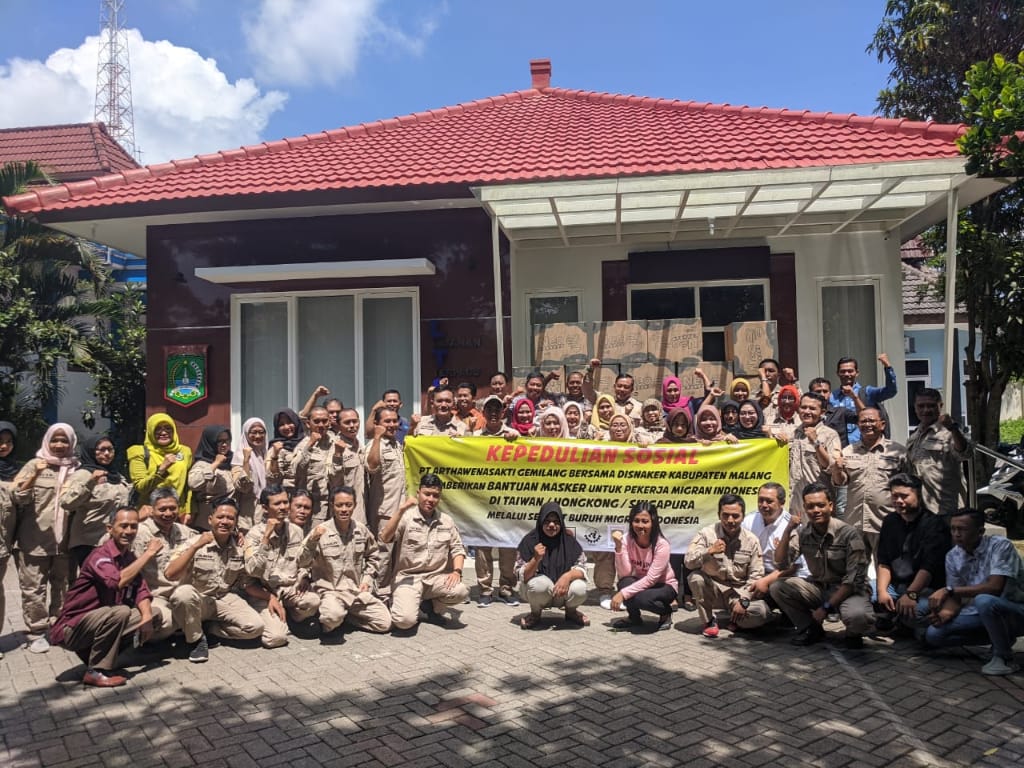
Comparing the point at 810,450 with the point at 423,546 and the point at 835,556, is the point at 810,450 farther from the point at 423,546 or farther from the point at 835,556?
the point at 423,546

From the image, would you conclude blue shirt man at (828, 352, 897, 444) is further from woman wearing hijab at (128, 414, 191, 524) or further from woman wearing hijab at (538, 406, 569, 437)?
woman wearing hijab at (128, 414, 191, 524)

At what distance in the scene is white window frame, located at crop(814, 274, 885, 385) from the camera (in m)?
9.10

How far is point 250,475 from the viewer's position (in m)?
6.18

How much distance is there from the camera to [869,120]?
909 centimetres

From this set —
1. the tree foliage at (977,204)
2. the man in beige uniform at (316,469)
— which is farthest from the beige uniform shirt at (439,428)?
Answer: the tree foliage at (977,204)

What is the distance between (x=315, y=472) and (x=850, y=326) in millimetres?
6664

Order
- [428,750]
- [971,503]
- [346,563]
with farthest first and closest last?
[971,503], [346,563], [428,750]

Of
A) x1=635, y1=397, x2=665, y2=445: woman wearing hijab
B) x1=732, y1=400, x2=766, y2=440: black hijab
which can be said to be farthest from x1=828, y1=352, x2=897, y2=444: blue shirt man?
x1=635, y1=397, x2=665, y2=445: woman wearing hijab

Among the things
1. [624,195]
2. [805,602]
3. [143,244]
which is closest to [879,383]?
[624,195]

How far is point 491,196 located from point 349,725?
4.99m

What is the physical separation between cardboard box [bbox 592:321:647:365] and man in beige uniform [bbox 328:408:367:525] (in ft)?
10.3

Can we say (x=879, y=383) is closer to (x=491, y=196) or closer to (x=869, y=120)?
(x=869, y=120)

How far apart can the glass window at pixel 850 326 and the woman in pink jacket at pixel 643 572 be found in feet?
15.5

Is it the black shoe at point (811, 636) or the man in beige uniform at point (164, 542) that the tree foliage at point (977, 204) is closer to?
the black shoe at point (811, 636)
